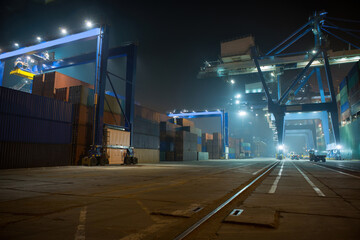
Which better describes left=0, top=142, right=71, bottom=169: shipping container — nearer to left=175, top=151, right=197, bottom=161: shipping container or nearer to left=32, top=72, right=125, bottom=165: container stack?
left=32, top=72, right=125, bottom=165: container stack

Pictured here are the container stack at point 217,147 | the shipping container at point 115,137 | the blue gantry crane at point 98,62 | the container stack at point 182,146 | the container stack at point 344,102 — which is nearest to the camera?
the blue gantry crane at point 98,62

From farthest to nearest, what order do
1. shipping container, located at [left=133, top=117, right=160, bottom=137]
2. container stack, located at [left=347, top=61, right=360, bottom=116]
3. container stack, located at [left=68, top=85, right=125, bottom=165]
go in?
container stack, located at [left=347, top=61, right=360, bottom=116], shipping container, located at [left=133, top=117, right=160, bottom=137], container stack, located at [left=68, top=85, right=125, bottom=165]

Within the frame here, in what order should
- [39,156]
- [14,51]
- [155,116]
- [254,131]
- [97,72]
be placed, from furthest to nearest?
1. [254,131]
2. [155,116]
3. [14,51]
4. [97,72]
5. [39,156]

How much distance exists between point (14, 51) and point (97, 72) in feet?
50.2

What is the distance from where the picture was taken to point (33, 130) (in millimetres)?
18781

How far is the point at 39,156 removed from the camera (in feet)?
62.3

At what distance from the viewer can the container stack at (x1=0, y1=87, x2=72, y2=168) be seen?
16984mm

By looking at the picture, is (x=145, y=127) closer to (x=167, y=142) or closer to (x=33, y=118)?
(x=167, y=142)

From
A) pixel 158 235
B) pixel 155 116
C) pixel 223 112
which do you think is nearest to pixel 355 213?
pixel 158 235

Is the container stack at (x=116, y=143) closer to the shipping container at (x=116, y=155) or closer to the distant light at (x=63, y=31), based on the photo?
the shipping container at (x=116, y=155)

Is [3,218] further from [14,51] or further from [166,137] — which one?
[166,137]

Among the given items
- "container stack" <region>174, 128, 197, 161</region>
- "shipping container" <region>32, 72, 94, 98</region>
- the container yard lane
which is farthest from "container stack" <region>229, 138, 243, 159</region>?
the container yard lane

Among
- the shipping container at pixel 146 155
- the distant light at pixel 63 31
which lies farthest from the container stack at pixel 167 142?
the distant light at pixel 63 31

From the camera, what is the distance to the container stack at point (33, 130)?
17.0 m
